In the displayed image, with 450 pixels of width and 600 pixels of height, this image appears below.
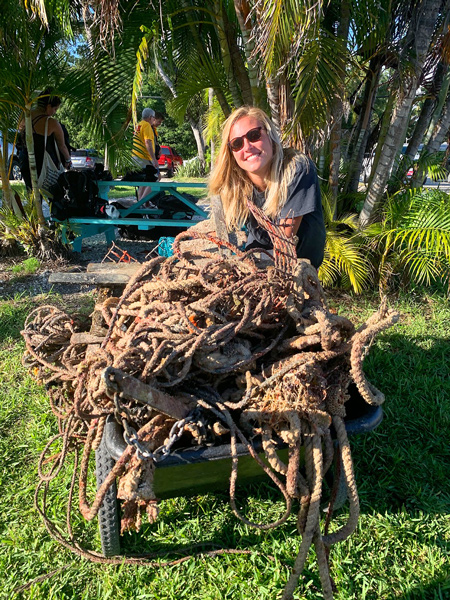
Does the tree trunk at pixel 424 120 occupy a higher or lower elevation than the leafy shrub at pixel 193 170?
higher

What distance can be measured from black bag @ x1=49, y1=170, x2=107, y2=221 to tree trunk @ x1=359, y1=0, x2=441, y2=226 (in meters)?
3.90

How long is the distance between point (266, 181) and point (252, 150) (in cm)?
23

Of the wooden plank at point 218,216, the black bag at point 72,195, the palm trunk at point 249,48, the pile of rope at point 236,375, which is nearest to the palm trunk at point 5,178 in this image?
the black bag at point 72,195

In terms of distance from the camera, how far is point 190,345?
158 centimetres

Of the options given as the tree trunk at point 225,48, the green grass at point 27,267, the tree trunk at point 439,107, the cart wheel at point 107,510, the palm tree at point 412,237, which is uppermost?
the tree trunk at point 225,48

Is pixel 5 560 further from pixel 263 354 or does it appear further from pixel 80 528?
pixel 263 354

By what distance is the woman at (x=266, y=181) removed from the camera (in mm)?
2807

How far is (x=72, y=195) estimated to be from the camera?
617 centimetres

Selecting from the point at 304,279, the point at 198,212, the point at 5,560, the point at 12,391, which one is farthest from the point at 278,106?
the point at 5,560

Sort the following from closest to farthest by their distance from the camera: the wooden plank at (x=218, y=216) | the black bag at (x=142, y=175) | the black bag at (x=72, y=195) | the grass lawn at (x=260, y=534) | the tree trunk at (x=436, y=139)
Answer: the grass lawn at (x=260, y=534)
the wooden plank at (x=218, y=216)
the tree trunk at (x=436, y=139)
the black bag at (x=72, y=195)
the black bag at (x=142, y=175)

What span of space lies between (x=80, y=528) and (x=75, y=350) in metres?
0.94

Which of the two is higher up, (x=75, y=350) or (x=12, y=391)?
(x=75, y=350)

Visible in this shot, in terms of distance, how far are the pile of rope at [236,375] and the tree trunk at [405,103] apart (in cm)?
349

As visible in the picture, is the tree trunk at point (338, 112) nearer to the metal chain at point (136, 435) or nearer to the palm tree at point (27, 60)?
the palm tree at point (27, 60)
